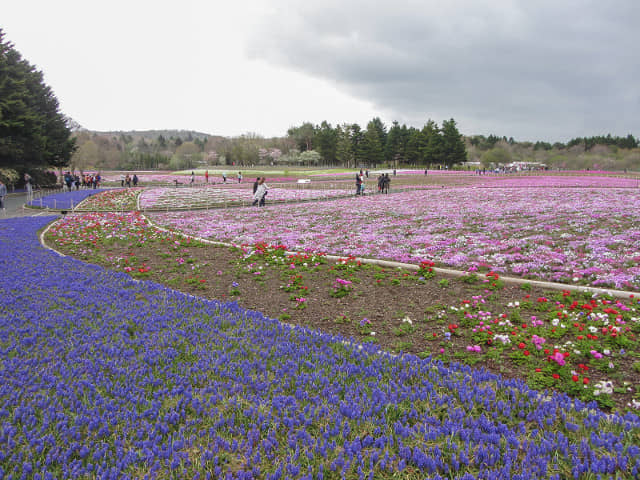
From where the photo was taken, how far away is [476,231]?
1498 cm

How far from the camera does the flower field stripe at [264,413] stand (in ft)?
10.5

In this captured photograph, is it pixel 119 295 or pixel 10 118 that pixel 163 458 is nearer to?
pixel 119 295

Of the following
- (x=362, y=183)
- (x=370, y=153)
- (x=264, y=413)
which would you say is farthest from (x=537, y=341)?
(x=370, y=153)

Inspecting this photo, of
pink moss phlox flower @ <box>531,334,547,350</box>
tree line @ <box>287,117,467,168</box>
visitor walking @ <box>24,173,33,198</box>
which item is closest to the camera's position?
pink moss phlox flower @ <box>531,334,547,350</box>

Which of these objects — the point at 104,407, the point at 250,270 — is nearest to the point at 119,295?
the point at 250,270

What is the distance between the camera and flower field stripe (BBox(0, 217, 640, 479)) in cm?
321

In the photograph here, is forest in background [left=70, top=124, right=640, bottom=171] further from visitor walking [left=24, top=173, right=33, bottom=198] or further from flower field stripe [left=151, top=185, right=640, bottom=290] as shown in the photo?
flower field stripe [left=151, top=185, right=640, bottom=290]

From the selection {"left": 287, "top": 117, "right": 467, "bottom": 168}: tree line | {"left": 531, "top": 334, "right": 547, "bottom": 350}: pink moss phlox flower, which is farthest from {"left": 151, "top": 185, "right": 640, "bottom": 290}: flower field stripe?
{"left": 287, "top": 117, "right": 467, "bottom": 168}: tree line

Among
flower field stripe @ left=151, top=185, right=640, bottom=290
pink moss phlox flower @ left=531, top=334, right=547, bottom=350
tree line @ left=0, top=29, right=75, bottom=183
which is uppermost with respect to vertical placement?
tree line @ left=0, top=29, right=75, bottom=183

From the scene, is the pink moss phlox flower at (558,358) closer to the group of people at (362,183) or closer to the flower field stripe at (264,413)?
the flower field stripe at (264,413)

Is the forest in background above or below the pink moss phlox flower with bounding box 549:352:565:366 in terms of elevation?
above

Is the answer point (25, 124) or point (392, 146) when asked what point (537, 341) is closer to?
point (25, 124)

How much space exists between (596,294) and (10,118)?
160 feet

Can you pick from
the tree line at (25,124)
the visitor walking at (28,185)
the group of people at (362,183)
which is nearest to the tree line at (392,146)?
the group of people at (362,183)
